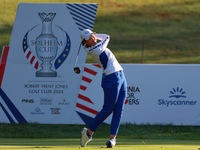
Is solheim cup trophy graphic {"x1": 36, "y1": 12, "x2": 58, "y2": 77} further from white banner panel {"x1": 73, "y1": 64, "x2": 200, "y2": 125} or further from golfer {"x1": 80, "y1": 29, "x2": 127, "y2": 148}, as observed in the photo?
golfer {"x1": 80, "y1": 29, "x2": 127, "y2": 148}

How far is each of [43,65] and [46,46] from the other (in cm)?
48

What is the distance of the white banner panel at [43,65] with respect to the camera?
821 centimetres

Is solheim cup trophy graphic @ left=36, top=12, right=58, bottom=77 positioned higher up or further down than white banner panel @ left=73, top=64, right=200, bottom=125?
higher up

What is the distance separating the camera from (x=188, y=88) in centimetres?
823

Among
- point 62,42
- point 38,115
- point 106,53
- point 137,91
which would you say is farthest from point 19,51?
point 106,53

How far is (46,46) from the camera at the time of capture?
8.29m

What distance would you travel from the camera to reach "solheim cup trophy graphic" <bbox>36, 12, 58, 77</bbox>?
27.0 feet

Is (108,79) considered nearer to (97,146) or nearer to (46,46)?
(97,146)

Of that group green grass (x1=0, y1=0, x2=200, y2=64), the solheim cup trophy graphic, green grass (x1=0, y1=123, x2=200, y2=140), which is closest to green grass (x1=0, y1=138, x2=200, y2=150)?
green grass (x1=0, y1=123, x2=200, y2=140)

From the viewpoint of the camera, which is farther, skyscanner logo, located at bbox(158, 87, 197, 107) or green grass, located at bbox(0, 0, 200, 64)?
green grass, located at bbox(0, 0, 200, 64)

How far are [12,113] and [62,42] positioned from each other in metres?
2.13

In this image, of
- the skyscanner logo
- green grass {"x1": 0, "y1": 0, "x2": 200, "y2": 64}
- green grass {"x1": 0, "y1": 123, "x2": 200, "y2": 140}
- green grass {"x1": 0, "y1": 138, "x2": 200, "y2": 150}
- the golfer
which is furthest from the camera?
green grass {"x1": 0, "y1": 0, "x2": 200, "y2": 64}

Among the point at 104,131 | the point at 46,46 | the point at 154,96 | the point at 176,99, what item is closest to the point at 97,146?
the point at 104,131


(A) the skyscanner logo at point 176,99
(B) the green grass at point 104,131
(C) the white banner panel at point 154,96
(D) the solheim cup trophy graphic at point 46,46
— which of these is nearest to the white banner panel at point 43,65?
(D) the solheim cup trophy graphic at point 46,46
